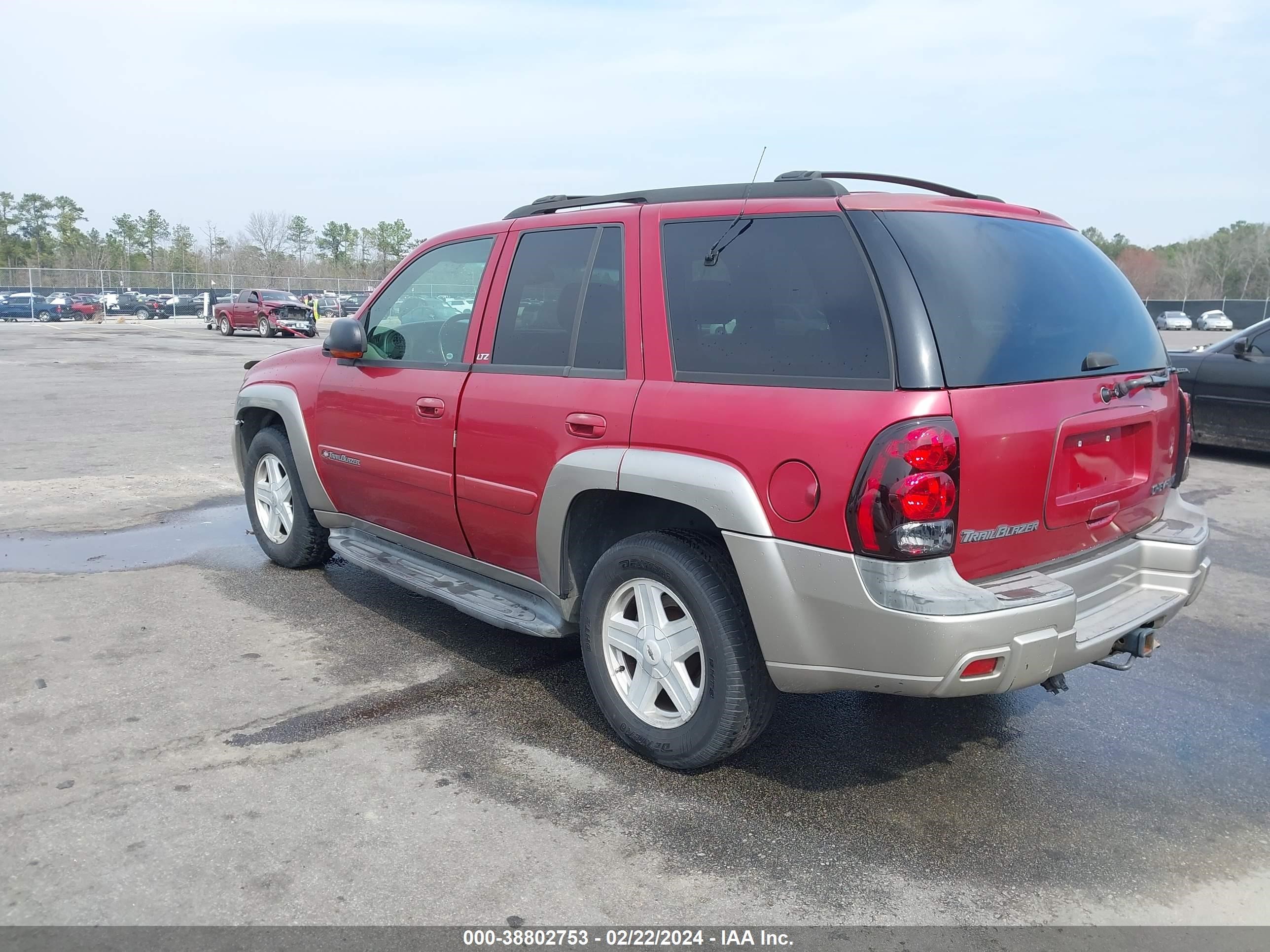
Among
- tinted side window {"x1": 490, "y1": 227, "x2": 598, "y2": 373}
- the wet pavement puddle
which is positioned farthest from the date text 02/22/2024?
the wet pavement puddle

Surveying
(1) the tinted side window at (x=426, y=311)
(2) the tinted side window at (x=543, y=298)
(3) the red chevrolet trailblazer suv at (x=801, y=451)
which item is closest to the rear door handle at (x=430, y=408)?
(3) the red chevrolet trailblazer suv at (x=801, y=451)

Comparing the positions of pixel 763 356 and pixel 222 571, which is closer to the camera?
pixel 763 356

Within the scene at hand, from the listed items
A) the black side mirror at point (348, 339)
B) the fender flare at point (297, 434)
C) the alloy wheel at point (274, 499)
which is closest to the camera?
the black side mirror at point (348, 339)

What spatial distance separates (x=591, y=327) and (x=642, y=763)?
1.67 m

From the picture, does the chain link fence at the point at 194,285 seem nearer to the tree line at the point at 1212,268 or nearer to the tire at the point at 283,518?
the tree line at the point at 1212,268

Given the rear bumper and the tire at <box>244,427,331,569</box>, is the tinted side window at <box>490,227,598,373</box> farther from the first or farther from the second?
the tire at <box>244,427,331,569</box>

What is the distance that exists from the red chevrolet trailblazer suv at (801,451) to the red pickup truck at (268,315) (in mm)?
34609

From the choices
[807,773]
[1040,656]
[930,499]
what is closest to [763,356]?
[930,499]

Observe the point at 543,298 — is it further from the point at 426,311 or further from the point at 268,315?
the point at 268,315

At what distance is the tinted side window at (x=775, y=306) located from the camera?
313 centimetres

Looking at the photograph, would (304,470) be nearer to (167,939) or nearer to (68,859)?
(68,859)

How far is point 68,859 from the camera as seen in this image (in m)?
2.99

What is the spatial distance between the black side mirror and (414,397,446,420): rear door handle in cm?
59

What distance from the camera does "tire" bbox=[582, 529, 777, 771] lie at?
333cm
